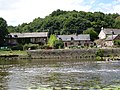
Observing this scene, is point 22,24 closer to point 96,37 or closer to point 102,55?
point 96,37

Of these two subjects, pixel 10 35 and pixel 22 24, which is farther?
pixel 22 24

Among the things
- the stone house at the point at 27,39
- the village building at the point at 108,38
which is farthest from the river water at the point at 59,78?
the stone house at the point at 27,39

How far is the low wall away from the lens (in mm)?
65562

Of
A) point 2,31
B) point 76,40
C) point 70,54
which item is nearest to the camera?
point 70,54

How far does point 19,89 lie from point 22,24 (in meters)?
132

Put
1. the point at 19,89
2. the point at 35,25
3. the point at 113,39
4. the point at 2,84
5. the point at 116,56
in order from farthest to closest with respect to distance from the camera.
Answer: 1. the point at 35,25
2. the point at 113,39
3. the point at 116,56
4. the point at 2,84
5. the point at 19,89

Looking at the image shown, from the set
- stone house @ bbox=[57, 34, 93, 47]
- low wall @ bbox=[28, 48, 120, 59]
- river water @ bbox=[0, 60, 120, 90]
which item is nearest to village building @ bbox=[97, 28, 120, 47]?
stone house @ bbox=[57, 34, 93, 47]

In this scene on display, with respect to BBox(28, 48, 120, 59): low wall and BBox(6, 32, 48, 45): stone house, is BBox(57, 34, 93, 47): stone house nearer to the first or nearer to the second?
BBox(6, 32, 48, 45): stone house

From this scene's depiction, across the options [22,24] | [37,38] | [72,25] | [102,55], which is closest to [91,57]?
[102,55]

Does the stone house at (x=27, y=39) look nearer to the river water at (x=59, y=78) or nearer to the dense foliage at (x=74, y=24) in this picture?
the dense foliage at (x=74, y=24)

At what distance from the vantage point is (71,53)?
6756cm

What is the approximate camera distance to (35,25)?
139375 millimetres

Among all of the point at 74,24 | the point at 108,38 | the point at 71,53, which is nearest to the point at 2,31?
the point at 108,38

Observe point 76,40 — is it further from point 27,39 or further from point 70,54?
point 70,54
